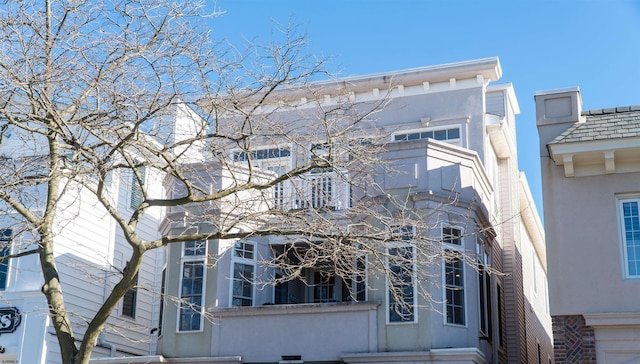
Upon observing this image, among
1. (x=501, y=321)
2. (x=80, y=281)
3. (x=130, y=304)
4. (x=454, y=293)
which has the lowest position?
(x=501, y=321)

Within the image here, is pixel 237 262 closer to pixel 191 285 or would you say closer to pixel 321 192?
pixel 191 285

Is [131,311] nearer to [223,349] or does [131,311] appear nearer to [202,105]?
[223,349]

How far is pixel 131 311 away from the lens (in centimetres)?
2562

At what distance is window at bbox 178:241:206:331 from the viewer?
62.7ft

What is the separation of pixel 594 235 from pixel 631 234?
0.64 metres

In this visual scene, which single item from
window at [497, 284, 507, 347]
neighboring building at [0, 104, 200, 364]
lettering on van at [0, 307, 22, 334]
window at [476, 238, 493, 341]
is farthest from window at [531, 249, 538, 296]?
lettering on van at [0, 307, 22, 334]

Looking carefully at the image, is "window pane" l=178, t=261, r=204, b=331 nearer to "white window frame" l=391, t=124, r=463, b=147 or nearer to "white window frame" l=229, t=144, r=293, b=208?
"white window frame" l=229, t=144, r=293, b=208

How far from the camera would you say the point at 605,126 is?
16.7 metres

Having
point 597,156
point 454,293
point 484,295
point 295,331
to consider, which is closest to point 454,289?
point 454,293

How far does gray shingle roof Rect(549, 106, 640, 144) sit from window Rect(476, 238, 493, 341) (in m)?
3.39

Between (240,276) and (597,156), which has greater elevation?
(597,156)

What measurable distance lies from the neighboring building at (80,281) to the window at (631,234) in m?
9.18

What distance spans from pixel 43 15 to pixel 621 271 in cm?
1059

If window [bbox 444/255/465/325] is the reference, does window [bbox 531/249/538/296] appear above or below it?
above
